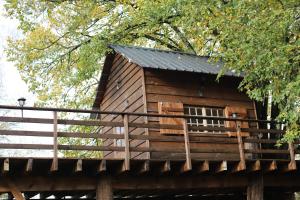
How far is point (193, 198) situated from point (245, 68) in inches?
239

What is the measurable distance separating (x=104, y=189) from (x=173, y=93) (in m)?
4.71

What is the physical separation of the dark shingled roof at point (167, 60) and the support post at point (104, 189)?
13.5 feet

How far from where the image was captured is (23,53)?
20.9 metres

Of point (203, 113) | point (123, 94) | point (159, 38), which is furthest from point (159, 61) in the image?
point (159, 38)

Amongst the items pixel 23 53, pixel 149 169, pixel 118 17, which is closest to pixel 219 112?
pixel 149 169

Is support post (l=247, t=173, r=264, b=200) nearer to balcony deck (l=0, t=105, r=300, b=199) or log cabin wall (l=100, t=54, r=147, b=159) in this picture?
balcony deck (l=0, t=105, r=300, b=199)

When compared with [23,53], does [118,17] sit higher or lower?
higher

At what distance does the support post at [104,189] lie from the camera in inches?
463

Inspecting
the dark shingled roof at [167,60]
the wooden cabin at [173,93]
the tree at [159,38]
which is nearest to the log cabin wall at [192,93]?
the wooden cabin at [173,93]

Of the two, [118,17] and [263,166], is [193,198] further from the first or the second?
[118,17]

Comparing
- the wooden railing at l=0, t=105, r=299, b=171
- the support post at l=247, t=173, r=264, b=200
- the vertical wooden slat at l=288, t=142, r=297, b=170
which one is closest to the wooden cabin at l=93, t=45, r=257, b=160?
the wooden railing at l=0, t=105, r=299, b=171

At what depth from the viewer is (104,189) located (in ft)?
38.8

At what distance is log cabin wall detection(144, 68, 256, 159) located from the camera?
14.9 metres

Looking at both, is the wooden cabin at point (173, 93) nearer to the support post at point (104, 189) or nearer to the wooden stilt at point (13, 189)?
the support post at point (104, 189)
